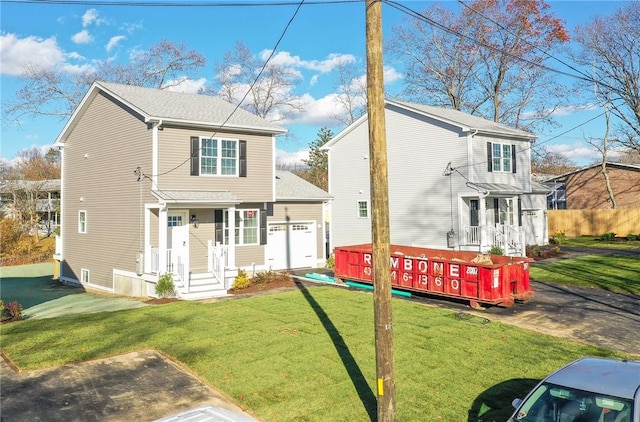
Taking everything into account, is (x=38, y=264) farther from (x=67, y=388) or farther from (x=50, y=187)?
(x=67, y=388)

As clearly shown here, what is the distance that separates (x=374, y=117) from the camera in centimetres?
644

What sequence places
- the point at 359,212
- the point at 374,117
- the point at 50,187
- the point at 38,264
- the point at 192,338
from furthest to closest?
1. the point at 50,187
2. the point at 38,264
3. the point at 359,212
4. the point at 192,338
5. the point at 374,117

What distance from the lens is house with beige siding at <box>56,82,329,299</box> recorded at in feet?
59.2

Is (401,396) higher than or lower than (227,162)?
lower

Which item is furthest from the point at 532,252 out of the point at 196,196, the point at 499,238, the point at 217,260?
the point at 196,196

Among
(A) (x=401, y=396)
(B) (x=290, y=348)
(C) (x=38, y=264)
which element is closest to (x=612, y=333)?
(A) (x=401, y=396)

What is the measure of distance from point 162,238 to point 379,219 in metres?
13.1

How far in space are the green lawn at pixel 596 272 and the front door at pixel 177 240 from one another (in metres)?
15.0

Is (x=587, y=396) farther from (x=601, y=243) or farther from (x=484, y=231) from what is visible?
(x=601, y=243)

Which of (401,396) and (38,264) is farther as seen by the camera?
(38,264)

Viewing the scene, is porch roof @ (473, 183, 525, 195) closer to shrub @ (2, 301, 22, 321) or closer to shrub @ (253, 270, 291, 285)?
shrub @ (253, 270, 291, 285)

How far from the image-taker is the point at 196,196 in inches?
715

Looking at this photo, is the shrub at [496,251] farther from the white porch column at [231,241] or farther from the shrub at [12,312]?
the shrub at [12,312]

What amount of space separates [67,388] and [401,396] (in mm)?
5869
